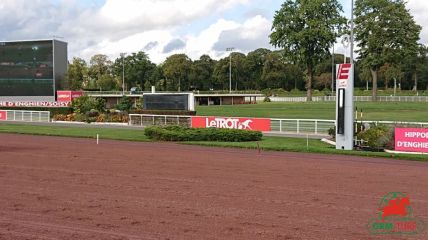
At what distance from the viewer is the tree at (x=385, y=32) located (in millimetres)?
87188

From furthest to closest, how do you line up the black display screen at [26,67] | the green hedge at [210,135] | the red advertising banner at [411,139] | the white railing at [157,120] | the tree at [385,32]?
the tree at [385,32], the black display screen at [26,67], the white railing at [157,120], the green hedge at [210,135], the red advertising banner at [411,139]

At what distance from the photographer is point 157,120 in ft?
130

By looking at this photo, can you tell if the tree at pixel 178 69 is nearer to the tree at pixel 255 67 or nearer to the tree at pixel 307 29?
the tree at pixel 255 67

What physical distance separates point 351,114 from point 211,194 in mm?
13023

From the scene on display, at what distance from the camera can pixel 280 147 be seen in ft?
76.8

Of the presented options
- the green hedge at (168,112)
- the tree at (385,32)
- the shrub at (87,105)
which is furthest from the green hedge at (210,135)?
the tree at (385,32)

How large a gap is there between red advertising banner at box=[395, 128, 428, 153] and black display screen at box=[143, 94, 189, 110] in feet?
74.7

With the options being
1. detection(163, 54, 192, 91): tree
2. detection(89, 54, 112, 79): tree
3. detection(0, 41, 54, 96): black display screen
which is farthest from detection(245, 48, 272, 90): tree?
detection(0, 41, 54, 96): black display screen

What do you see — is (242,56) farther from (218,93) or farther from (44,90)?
(44,90)

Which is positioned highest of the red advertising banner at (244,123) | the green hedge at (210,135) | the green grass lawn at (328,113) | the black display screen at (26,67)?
the black display screen at (26,67)

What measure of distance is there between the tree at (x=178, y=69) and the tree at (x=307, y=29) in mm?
46371

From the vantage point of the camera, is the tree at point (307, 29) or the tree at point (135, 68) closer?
the tree at point (307, 29)

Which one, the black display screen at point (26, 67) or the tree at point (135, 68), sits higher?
the tree at point (135, 68)

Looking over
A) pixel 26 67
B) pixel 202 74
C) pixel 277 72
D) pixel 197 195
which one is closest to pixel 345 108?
pixel 197 195
